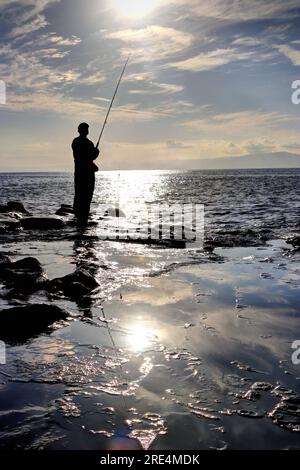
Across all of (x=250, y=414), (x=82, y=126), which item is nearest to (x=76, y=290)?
(x=250, y=414)

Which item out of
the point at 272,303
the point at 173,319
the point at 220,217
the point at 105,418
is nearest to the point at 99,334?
the point at 173,319

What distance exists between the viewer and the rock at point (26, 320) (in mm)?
5055

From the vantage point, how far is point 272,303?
6.20 m

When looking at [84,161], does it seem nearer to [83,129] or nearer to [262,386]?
[83,129]

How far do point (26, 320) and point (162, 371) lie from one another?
2097mm

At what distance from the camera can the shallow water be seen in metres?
3.07

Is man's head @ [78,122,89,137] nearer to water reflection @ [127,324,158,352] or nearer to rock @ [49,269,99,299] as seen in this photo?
rock @ [49,269,99,299]

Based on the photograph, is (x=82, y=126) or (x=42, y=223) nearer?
(x=82, y=126)

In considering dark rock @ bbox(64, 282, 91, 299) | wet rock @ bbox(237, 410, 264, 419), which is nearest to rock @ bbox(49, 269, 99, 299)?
dark rock @ bbox(64, 282, 91, 299)

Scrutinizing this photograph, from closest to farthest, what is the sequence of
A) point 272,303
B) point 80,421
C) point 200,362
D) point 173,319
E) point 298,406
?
point 80,421 → point 298,406 → point 200,362 → point 173,319 → point 272,303

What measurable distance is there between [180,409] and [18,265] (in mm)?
5693

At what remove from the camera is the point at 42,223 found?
52.1 ft

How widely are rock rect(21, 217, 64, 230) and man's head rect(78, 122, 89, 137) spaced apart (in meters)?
3.47

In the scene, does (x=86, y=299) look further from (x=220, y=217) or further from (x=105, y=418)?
(x=220, y=217)
